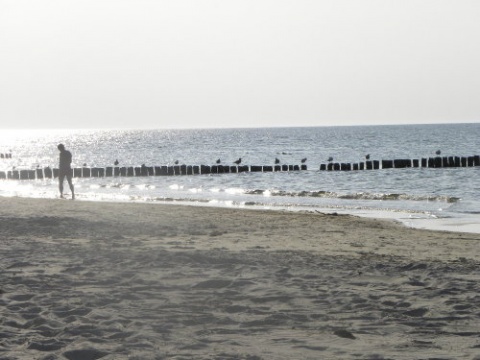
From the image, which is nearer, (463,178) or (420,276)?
(420,276)

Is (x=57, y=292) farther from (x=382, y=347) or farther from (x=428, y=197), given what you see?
(x=428, y=197)

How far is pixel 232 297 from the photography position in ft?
27.2

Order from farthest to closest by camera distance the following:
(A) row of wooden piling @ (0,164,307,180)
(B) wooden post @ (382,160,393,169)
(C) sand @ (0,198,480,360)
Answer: (B) wooden post @ (382,160,393,169)
(A) row of wooden piling @ (0,164,307,180)
(C) sand @ (0,198,480,360)

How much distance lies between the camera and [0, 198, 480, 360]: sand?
21.0 ft

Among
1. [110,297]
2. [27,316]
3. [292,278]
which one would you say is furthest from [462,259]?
[27,316]

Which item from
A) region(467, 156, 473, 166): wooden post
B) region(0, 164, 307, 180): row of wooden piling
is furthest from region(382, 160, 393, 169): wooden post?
region(0, 164, 307, 180): row of wooden piling

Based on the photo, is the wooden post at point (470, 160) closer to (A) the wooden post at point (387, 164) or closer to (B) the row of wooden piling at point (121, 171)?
(A) the wooden post at point (387, 164)

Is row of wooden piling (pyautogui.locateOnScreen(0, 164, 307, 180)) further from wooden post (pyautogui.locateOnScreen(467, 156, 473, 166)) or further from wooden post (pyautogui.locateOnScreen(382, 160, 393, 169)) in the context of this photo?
wooden post (pyautogui.locateOnScreen(467, 156, 473, 166))

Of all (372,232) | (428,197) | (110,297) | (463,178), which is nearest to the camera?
(110,297)

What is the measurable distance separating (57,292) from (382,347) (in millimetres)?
3935

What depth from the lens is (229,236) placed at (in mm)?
14633

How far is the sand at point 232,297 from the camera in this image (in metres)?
6.40

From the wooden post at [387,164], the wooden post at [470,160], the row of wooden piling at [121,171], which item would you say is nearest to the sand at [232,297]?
the row of wooden piling at [121,171]

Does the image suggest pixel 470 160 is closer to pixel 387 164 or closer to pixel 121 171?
pixel 387 164
